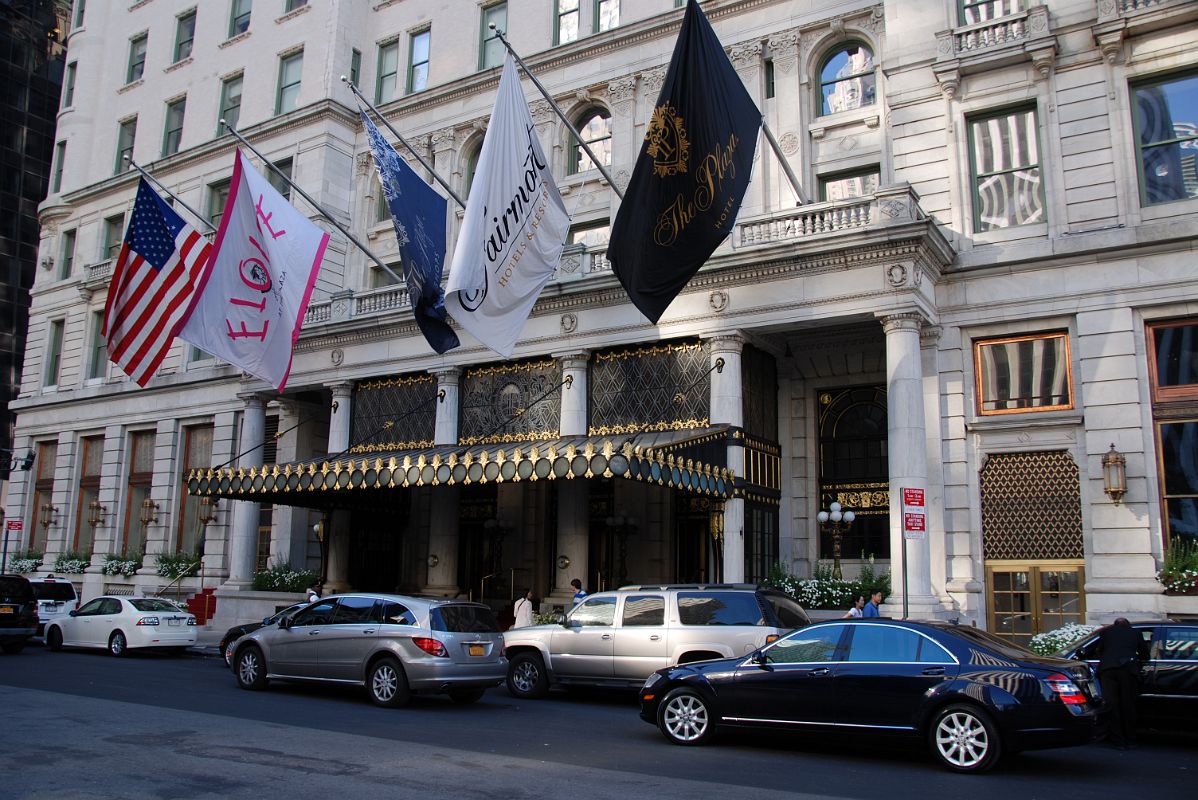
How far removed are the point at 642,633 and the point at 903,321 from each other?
915cm

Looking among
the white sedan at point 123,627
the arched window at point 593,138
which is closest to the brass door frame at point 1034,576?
the arched window at point 593,138

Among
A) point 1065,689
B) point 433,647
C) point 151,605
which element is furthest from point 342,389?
point 1065,689

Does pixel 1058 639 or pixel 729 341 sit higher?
pixel 729 341

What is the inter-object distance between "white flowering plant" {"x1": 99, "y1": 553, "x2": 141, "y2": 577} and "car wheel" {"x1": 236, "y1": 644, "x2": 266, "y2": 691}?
74.4 ft

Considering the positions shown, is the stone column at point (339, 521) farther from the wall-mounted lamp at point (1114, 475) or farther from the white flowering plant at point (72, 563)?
the wall-mounted lamp at point (1114, 475)

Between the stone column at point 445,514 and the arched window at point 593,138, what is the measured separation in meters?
7.56

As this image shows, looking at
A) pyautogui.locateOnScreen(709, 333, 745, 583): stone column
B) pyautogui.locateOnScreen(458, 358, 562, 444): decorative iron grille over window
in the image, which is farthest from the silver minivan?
pyautogui.locateOnScreen(458, 358, 562, 444): decorative iron grille over window

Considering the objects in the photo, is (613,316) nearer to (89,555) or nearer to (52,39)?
(89,555)

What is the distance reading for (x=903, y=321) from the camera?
Result: 66.1ft

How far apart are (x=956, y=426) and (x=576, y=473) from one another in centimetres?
846

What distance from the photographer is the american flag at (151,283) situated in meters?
24.3

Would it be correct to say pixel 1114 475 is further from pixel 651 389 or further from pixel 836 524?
pixel 651 389

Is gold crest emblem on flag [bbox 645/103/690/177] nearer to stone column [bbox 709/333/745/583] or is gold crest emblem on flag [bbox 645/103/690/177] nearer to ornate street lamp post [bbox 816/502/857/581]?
stone column [bbox 709/333/745/583]

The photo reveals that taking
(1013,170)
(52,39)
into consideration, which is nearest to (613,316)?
(1013,170)
